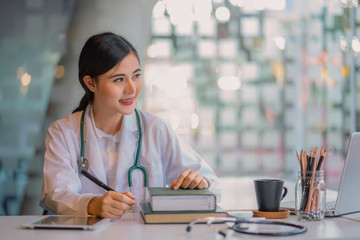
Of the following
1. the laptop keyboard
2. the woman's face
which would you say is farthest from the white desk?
the woman's face

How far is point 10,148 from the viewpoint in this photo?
3797mm

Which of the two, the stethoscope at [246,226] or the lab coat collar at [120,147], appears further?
the lab coat collar at [120,147]

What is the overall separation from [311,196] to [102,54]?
2.98 ft

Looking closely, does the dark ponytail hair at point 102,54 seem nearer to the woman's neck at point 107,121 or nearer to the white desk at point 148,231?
the woman's neck at point 107,121

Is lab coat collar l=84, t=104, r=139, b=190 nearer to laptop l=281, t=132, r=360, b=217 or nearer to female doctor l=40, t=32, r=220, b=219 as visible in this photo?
female doctor l=40, t=32, r=220, b=219

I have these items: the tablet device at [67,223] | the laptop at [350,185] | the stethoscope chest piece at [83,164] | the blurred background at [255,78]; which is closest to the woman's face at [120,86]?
the stethoscope chest piece at [83,164]

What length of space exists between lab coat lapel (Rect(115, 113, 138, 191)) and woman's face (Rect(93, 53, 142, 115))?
9 cm

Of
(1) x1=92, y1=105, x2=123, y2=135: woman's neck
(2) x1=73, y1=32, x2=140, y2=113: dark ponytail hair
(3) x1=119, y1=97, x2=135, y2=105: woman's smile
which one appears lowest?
(1) x1=92, y1=105, x2=123, y2=135: woman's neck

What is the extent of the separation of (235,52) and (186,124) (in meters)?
0.91

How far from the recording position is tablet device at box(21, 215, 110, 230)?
1.23 metres

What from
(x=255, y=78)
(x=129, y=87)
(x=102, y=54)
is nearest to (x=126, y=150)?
(x=129, y=87)

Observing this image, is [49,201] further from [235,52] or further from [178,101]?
[235,52]

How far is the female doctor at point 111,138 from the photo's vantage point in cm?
175

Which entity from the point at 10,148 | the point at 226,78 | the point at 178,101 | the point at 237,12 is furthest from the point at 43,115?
the point at 237,12
